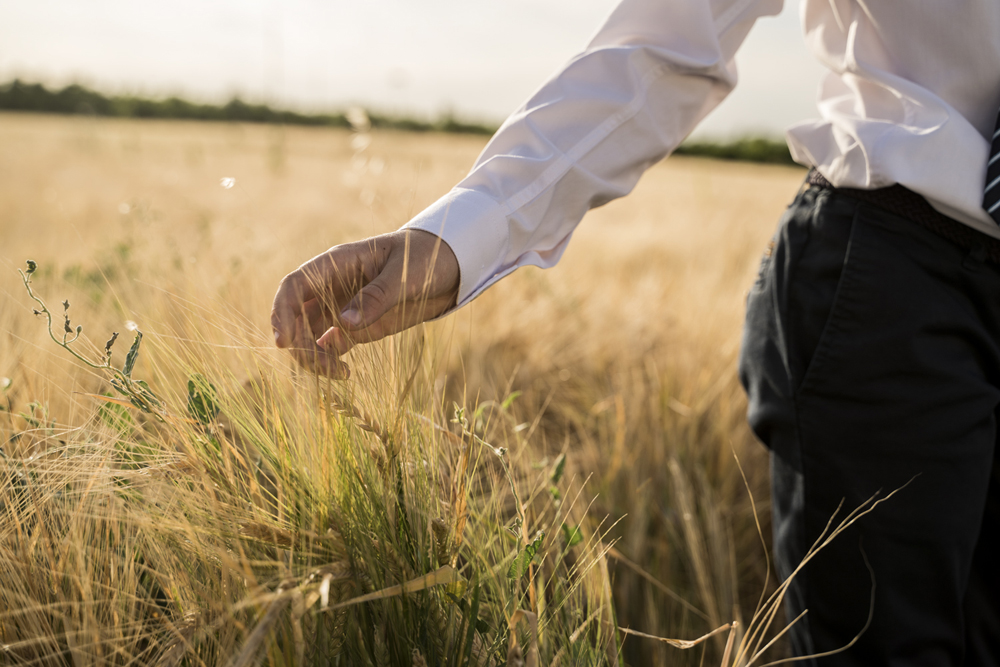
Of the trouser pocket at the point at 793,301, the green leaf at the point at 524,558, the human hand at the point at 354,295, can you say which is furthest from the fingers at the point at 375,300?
the trouser pocket at the point at 793,301

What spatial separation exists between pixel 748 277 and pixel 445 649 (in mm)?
2381

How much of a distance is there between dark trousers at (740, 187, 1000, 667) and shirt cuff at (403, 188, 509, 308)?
468 millimetres

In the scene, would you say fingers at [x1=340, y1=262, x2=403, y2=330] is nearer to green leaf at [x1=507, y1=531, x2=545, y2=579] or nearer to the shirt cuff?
the shirt cuff

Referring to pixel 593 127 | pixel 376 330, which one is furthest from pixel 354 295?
pixel 593 127

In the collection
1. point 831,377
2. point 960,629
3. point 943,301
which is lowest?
point 960,629

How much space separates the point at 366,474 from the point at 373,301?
0.16 metres

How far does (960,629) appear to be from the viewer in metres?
0.85

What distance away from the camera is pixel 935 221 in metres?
0.82

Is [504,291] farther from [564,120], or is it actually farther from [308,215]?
[308,215]

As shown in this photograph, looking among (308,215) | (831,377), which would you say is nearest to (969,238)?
(831,377)

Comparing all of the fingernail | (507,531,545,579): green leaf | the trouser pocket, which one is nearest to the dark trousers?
the trouser pocket

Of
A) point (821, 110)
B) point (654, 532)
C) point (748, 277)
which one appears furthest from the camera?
point (748, 277)

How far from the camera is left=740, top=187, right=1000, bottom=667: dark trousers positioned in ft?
2.67

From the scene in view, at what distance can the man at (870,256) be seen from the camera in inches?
31.0
